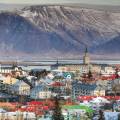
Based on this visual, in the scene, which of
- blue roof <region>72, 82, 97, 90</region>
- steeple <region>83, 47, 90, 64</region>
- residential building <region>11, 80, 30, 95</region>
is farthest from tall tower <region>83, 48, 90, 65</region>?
residential building <region>11, 80, 30, 95</region>

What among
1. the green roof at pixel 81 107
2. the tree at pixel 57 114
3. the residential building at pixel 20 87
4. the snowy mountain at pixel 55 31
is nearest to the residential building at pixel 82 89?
the green roof at pixel 81 107

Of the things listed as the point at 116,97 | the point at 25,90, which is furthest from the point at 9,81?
the point at 116,97

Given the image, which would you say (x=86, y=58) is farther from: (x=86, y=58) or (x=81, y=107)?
(x=81, y=107)

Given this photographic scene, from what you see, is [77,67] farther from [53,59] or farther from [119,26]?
[119,26]

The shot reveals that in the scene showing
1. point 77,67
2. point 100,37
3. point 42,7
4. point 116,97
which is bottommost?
point 116,97

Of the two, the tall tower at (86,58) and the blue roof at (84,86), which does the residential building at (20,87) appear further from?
the tall tower at (86,58)

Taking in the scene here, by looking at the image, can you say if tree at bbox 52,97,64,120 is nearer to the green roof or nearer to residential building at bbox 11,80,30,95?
the green roof

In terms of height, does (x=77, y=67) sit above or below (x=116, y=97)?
above

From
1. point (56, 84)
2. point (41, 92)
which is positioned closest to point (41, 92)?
point (41, 92)

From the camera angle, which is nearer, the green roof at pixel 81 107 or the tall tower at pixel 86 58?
the green roof at pixel 81 107
